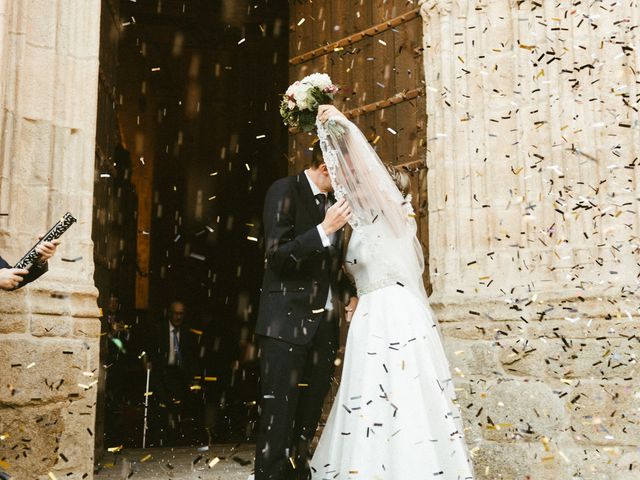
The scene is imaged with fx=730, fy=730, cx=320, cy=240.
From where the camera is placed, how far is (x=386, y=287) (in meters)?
3.69

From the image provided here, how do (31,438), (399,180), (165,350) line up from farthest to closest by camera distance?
(165,350) < (399,180) < (31,438)

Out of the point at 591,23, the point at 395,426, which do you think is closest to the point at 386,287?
the point at 395,426

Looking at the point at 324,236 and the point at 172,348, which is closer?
the point at 324,236

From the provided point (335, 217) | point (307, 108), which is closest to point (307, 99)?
point (307, 108)

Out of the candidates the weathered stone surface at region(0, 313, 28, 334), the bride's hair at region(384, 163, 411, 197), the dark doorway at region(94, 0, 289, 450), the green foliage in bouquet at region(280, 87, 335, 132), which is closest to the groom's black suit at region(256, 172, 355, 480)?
the green foliage in bouquet at region(280, 87, 335, 132)

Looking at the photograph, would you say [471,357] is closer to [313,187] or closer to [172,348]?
[313,187]

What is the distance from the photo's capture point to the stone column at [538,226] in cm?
373

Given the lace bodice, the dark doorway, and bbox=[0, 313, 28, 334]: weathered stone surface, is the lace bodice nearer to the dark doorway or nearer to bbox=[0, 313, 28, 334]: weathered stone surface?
bbox=[0, 313, 28, 334]: weathered stone surface

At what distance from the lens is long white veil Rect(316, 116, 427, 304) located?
3646mm

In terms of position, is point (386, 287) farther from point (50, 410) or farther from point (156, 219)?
point (156, 219)

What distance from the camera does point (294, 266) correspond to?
3.45 metres

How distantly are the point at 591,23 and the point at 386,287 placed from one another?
1824 mm

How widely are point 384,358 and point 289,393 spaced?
1.59 ft

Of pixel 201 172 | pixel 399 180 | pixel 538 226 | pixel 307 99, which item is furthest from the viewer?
pixel 201 172
